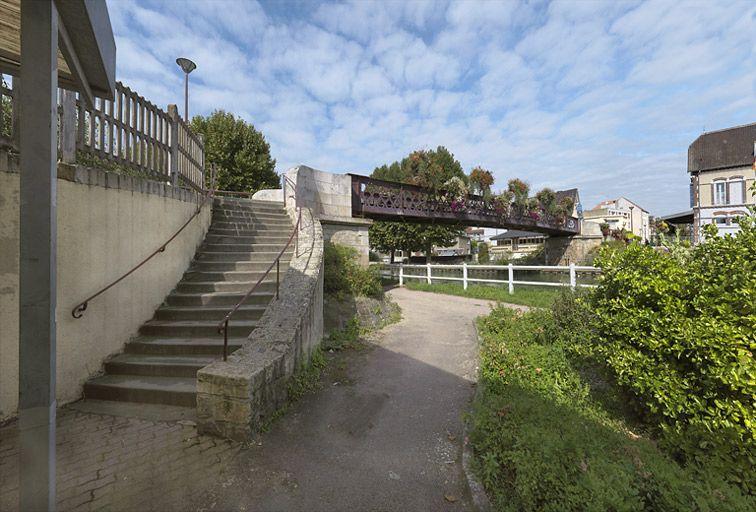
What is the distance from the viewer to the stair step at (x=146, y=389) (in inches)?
153

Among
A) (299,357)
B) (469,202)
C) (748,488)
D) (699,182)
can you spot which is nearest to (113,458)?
(299,357)

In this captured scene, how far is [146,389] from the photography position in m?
3.96

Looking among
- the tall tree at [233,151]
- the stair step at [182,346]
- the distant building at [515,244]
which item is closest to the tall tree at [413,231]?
the tall tree at [233,151]

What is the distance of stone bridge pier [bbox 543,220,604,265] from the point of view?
2959 centimetres

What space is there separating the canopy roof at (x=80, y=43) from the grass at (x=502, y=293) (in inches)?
378

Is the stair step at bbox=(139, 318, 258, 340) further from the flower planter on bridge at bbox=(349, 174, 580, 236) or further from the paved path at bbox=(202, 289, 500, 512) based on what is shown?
the flower planter on bridge at bbox=(349, 174, 580, 236)

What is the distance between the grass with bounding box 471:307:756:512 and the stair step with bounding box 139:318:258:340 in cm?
331

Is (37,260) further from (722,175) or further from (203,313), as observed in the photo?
(722,175)

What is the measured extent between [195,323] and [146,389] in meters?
1.18

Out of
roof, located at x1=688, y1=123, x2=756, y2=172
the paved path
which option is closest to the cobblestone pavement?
the paved path

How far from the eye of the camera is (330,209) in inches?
448

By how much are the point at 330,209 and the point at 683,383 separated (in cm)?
979

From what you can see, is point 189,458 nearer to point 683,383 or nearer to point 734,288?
point 683,383

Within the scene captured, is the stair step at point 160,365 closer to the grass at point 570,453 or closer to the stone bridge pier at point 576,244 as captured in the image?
the grass at point 570,453
